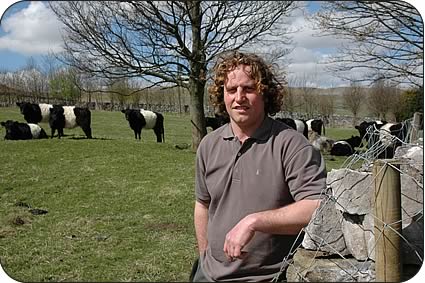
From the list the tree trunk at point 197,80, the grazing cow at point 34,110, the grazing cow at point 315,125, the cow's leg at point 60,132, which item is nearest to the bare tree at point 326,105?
the grazing cow at point 315,125

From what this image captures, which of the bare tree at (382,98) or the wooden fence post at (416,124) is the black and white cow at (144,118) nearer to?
the bare tree at (382,98)

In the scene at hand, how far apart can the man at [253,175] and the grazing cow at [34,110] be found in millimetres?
661

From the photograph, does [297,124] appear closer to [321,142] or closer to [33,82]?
[321,142]

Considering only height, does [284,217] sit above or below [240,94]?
below

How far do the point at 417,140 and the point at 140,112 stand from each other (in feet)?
3.44

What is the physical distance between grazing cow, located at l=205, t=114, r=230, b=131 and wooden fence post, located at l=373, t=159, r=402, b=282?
18.9 inches

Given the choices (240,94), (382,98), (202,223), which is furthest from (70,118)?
(382,98)

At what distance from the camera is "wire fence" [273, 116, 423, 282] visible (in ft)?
4.78

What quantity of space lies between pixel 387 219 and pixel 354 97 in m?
0.38

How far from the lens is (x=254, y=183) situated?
4.25 feet

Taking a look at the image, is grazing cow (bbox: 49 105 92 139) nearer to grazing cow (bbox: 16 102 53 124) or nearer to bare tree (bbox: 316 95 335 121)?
grazing cow (bbox: 16 102 53 124)

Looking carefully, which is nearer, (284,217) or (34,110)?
(284,217)

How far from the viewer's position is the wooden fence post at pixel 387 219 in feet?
4.59

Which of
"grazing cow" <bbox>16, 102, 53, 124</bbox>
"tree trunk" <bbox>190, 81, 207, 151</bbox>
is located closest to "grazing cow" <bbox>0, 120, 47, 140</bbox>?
"grazing cow" <bbox>16, 102, 53, 124</bbox>
